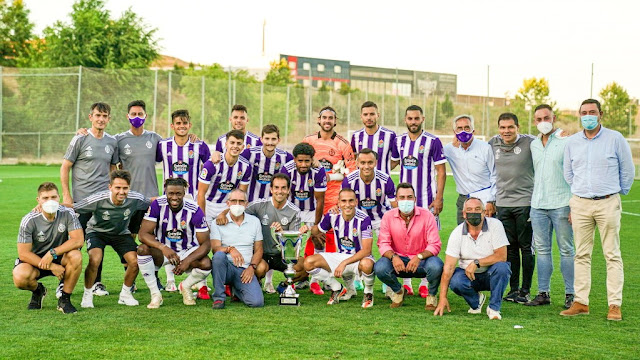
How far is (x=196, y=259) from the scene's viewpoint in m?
6.50

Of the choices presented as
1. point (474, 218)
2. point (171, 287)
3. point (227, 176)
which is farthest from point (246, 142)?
point (474, 218)

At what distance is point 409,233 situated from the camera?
21.9 feet

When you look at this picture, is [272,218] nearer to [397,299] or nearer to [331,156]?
[331,156]

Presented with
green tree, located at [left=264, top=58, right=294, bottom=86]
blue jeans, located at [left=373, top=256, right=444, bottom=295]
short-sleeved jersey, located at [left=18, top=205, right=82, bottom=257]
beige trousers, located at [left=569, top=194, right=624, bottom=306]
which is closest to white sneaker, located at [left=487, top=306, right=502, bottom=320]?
blue jeans, located at [left=373, top=256, right=444, bottom=295]

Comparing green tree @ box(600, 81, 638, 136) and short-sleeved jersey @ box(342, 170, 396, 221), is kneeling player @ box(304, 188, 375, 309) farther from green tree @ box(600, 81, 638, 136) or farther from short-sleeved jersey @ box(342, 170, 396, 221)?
green tree @ box(600, 81, 638, 136)

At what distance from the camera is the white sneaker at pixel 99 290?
6969 millimetres

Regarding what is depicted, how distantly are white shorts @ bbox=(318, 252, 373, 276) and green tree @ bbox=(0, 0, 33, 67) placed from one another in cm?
3822

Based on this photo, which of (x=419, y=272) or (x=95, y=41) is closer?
(x=419, y=272)

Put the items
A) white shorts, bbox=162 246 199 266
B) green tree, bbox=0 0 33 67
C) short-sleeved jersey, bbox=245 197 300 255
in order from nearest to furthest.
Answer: white shorts, bbox=162 246 199 266 → short-sleeved jersey, bbox=245 197 300 255 → green tree, bbox=0 0 33 67

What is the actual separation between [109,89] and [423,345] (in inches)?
989

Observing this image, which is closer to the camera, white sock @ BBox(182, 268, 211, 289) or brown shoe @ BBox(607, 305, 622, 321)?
brown shoe @ BBox(607, 305, 622, 321)

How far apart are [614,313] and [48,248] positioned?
480 centimetres

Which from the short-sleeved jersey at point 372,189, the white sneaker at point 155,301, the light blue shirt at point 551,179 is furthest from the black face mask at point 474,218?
the white sneaker at point 155,301

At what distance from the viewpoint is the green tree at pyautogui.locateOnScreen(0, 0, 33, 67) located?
4066 cm
